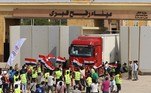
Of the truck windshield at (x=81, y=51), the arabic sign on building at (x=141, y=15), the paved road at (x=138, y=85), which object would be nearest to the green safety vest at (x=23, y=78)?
the paved road at (x=138, y=85)

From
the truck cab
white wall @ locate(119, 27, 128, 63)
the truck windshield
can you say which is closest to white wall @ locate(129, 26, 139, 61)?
white wall @ locate(119, 27, 128, 63)

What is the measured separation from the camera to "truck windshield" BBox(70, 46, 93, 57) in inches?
1298

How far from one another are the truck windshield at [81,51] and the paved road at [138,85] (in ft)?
10.2

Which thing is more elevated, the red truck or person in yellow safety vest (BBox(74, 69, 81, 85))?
the red truck

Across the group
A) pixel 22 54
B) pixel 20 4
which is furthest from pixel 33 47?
pixel 20 4

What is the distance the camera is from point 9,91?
24.6m

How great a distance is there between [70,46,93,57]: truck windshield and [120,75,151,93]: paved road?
10.2ft

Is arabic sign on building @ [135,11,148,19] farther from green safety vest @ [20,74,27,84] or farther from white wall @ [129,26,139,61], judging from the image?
green safety vest @ [20,74,27,84]

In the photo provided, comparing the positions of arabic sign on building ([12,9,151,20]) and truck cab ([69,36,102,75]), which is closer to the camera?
truck cab ([69,36,102,75])

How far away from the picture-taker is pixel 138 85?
3034 centimetres

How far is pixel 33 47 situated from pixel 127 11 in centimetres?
842

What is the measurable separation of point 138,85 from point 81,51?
5057 mm

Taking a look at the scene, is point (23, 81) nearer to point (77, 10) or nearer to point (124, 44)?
point (124, 44)

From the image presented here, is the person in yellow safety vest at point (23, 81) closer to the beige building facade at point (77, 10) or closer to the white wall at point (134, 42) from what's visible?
the white wall at point (134, 42)
